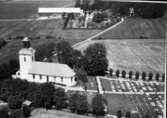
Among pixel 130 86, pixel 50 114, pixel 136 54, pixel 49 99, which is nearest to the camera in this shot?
pixel 50 114

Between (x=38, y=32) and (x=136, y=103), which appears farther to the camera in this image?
(x=38, y=32)

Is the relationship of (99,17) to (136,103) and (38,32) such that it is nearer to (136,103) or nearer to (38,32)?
(38,32)

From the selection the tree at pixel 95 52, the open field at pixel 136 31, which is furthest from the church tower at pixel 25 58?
the open field at pixel 136 31

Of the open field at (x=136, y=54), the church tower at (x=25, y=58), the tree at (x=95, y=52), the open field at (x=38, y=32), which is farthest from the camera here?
the open field at (x=38, y=32)

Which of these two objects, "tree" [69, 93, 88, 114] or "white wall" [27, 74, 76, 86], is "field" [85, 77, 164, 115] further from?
"white wall" [27, 74, 76, 86]

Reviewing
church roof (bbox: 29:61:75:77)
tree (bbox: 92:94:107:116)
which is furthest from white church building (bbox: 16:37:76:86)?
tree (bbox: 92:94:107:116)

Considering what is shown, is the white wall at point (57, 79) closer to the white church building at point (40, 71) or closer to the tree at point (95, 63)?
the white church building at point (40, 71)

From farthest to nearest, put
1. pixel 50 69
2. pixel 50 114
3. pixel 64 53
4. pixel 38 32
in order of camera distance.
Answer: pixel 38 32 → pixel 64 53 → pixel 50 69 → pixel 50 114

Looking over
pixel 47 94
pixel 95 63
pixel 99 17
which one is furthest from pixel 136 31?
pixel 47 94

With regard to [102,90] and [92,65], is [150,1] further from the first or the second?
[92,65]
